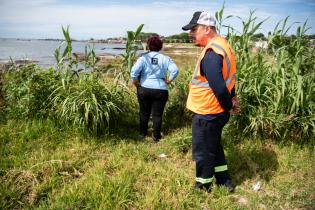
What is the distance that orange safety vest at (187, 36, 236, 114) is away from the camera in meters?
3.03

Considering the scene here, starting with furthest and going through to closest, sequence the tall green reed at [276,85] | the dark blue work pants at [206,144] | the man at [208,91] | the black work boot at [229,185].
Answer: the tall green reed at [276,85] < the black work boot at [229,185] < the dark blue work pants at [206,144] < the man at [208,91]

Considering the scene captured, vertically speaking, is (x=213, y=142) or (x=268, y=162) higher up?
(x=213, y=142)

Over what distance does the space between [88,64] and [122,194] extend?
2893mm

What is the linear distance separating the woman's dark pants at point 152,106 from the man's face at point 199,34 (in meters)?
1.99

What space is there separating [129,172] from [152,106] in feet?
5.98

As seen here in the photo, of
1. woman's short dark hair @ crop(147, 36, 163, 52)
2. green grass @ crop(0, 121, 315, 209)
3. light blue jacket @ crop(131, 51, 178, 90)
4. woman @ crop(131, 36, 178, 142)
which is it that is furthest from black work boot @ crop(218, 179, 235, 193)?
woman's short dark hair @ crop(147, 36, 163, 52)

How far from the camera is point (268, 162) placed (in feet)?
14.3

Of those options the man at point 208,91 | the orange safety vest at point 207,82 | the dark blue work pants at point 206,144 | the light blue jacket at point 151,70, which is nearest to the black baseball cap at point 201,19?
the man at point 208,91

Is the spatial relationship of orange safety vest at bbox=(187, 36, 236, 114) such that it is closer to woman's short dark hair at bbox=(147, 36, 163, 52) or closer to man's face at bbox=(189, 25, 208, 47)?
man's face at bbox=(189, 25, 208, 47)

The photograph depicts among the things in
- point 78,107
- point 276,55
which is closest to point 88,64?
point 78,107

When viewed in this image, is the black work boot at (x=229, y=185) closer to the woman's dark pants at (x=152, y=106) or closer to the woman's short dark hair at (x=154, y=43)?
the woman's dark pants at (x=152, y=106)

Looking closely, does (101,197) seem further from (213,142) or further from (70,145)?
(70,145)

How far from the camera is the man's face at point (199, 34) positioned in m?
3.16

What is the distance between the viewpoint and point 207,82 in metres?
3.14
